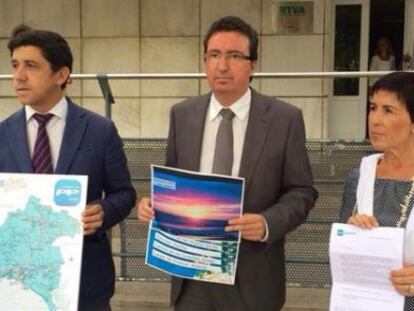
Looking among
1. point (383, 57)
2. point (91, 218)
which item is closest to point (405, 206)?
point (91, 218)

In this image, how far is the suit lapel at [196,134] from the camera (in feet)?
8.48

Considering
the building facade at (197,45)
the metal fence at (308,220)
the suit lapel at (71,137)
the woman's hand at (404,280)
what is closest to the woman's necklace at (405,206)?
the woman's hand at (404,280)

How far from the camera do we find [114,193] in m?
2.65

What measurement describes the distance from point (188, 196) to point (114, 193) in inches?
17.8

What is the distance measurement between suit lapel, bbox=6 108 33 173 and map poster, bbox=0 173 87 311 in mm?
84

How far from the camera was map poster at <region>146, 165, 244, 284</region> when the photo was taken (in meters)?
2.33

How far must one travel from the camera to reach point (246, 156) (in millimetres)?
2520

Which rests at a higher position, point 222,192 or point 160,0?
point 160,0

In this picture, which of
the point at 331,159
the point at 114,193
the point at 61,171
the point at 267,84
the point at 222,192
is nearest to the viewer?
the point at 222,192

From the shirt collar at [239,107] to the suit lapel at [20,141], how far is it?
79 cm

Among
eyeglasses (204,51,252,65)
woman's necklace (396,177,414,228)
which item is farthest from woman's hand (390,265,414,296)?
eyeglasses (204,51,252,65)

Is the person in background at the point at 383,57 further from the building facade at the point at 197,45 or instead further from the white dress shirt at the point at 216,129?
the white dress shirt at the point at 216,129

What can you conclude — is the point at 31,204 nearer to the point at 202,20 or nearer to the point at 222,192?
the point at 222,192

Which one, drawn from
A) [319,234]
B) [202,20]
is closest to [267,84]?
[202,20]
